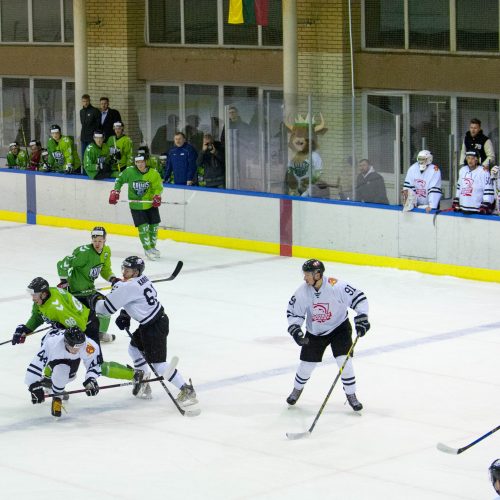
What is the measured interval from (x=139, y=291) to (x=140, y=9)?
15.7 meters

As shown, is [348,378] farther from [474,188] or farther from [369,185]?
[369,185]

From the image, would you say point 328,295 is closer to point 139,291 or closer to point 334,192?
point 139,291

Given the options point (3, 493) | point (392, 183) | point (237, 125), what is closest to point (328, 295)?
point (3, 493)

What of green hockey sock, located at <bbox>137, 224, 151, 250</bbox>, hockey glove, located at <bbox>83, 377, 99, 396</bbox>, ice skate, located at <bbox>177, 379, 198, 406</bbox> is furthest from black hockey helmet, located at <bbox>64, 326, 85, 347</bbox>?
green hockey sock, located at <bbox>137, 224, 151, 250</bbox>

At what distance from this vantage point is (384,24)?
2323cm

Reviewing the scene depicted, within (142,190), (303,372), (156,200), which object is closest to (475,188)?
(156,200)

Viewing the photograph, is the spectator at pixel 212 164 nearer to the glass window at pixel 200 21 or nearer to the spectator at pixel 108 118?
the spectator at pixel 108 118

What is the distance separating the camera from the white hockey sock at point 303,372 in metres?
12.0

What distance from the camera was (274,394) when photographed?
12.6 m

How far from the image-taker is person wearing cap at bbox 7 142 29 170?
941 inches

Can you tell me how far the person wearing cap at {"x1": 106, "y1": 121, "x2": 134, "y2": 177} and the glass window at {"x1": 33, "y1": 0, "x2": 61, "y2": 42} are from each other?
6856mm

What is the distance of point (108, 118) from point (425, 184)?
6.48 meters

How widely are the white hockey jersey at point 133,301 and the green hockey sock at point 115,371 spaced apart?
0.43 metres

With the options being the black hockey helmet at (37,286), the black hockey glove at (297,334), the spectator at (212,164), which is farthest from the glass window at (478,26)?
the black hockey helmet at (37,286)
